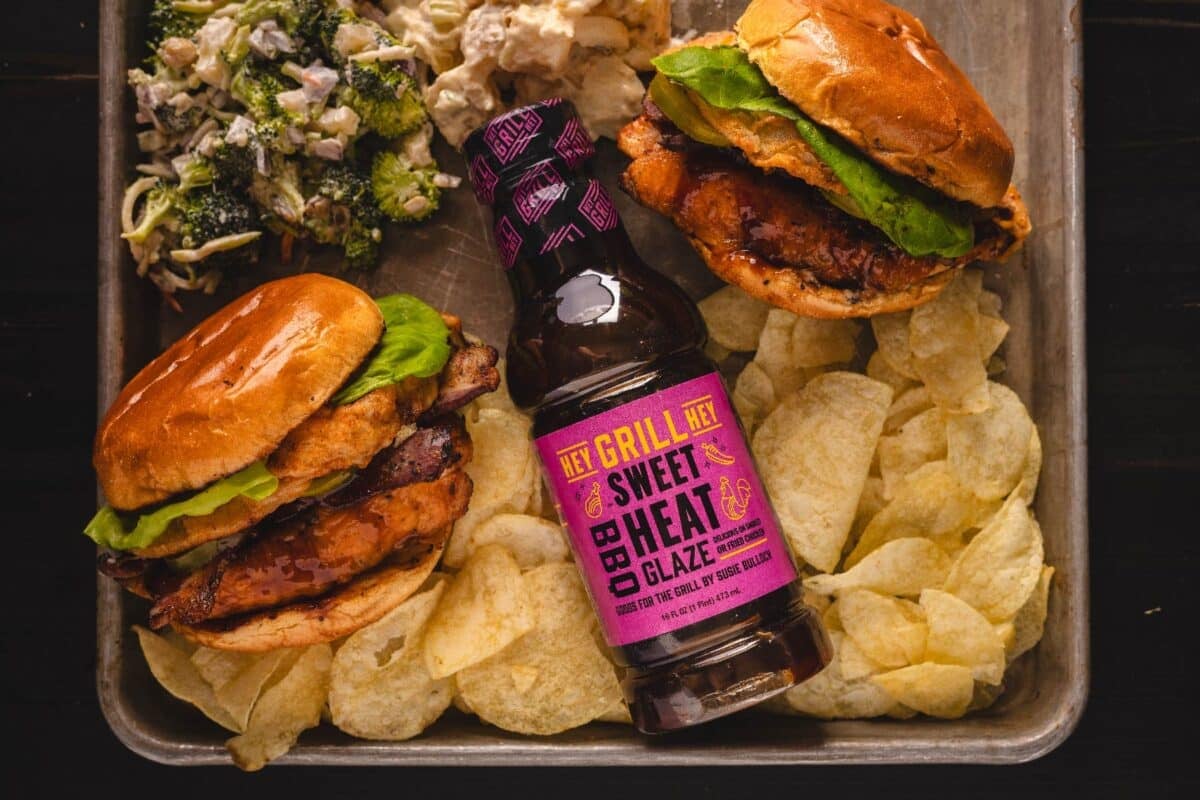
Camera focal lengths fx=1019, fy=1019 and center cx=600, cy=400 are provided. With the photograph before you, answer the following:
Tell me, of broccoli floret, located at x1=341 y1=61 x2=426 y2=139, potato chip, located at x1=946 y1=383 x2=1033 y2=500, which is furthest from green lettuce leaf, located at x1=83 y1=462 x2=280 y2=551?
potato chip, located at x1=946 y1=383 x2=1033 y2=500

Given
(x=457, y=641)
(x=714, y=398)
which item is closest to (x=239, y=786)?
(x=457, y=641)

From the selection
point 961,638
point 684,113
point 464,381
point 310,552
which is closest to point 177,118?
point 464,381

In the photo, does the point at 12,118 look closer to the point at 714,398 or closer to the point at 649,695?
the point at 714,398

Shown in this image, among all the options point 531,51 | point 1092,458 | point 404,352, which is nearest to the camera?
point 404,352

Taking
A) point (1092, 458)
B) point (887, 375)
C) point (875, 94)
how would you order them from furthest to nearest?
point (1092, 458) < point (887, 375) < point (875, 94)

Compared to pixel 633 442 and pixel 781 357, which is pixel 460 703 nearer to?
pixel 633 442

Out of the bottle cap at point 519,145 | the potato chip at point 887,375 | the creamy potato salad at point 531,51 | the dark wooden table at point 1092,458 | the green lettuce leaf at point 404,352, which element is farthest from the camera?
the dark wooden table at point 1092,458

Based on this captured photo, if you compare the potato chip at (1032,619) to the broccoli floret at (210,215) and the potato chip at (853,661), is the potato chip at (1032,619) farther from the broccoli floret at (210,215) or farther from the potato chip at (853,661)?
the broccoli floret at (210,215)

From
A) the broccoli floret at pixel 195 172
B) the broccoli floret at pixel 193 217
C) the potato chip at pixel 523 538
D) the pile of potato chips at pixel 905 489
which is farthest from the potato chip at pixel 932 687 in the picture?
the broccoli floret at pixel 195 172
